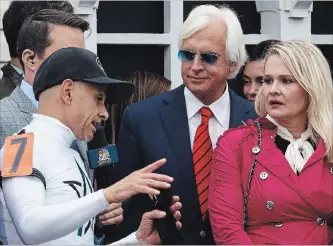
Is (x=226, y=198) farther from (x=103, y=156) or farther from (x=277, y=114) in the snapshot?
(x=103, y=156)

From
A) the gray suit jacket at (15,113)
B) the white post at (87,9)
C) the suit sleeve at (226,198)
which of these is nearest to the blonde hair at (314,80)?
the suit sleeve at (226,198)

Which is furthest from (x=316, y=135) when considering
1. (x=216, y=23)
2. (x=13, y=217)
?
(x=13, y=217)

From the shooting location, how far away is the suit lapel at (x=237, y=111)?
534cm

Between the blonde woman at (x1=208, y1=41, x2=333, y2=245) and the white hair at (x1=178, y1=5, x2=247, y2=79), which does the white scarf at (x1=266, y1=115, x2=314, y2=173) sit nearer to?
the blonde woman at (x1=208, y1=41, x2=333, y2=245)

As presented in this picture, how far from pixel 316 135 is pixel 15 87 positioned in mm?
1652

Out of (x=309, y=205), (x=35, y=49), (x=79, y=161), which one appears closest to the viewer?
(x=79, y=161)

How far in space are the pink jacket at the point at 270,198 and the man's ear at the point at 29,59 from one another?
976 mm

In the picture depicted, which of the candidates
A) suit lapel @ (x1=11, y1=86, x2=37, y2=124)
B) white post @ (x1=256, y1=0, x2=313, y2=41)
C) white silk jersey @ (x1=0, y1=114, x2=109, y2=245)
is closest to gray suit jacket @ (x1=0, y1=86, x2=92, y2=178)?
suit lapel @ (x1=11, y1=86, x2=37, y2=124)

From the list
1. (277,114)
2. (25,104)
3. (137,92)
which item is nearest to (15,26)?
(25,104)

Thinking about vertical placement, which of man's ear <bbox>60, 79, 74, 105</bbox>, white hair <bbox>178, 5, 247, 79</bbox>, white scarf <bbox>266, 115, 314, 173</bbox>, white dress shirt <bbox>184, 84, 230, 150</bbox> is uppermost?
white hair <bbox>178, 5, 247, 79</bbox>

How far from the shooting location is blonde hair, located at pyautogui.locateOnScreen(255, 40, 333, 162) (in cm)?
495

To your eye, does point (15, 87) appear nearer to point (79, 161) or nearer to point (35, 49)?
point (35, 49)

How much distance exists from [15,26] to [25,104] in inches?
28.2

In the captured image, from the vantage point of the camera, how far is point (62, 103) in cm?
440
